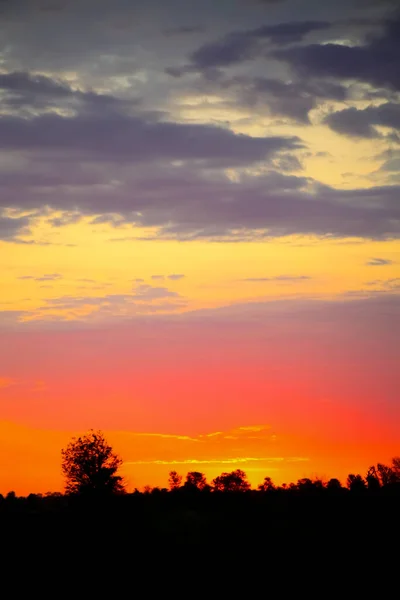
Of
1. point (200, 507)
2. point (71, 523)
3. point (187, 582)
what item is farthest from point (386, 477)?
point (187, 582)

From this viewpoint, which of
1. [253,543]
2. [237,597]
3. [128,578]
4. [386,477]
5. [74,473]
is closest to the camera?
[237,597]

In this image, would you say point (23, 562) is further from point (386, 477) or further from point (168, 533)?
point (386, 477)

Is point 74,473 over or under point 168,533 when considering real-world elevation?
over

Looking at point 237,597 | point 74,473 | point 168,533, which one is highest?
point 74,473

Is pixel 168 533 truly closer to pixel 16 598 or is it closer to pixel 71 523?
pixel 71 523

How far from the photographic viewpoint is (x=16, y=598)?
54.6m

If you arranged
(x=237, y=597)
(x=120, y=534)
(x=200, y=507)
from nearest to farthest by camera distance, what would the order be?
(x=237, y=597), (x=120, y=534), (x=200, y=507)

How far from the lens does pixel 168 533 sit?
6600cm

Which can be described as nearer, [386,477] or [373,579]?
[373,579]

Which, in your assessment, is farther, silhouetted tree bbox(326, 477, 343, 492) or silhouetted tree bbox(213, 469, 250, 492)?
silhouetted tree bbox(213, 469, 250, 492)

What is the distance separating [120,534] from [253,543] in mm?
10911

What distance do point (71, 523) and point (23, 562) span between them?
34.0 ft

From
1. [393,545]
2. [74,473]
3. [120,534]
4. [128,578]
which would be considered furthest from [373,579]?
[74,473]

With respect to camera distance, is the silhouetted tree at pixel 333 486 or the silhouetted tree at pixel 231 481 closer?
the silhouetted tree at pixel 333 486
